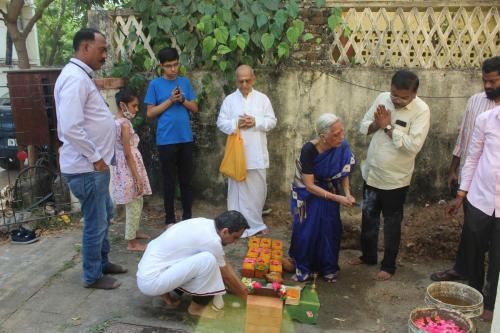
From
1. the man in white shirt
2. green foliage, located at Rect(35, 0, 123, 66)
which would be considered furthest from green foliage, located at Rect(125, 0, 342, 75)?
green foliage, located at Rect(35, 0, 123, 66)

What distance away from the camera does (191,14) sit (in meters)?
5.15

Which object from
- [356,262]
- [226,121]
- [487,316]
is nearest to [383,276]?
[356,262]

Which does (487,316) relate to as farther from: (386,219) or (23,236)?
(23,236)

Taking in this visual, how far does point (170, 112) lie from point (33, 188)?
2.23 meters

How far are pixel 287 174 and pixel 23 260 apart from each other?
3084 mm

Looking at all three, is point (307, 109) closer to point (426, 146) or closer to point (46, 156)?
point (426, 146)

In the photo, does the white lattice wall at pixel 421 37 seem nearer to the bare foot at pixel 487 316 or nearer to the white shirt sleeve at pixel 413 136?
the white shirt sleeve at pixel 413 136

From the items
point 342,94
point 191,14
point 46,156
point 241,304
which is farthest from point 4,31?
point 241,304

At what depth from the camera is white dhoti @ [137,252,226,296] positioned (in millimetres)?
3178

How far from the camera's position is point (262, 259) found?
3.87m

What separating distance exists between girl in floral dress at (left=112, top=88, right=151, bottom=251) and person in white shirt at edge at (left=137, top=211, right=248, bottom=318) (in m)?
1.14

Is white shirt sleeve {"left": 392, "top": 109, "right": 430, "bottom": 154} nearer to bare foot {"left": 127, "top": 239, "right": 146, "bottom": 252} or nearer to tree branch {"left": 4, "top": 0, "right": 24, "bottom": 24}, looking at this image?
bare foot {"left": 127, "top": 239, "right": 146, "bottom": 252}

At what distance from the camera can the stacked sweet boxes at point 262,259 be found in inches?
148

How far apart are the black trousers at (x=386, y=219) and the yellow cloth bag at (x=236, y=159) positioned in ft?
4.44
